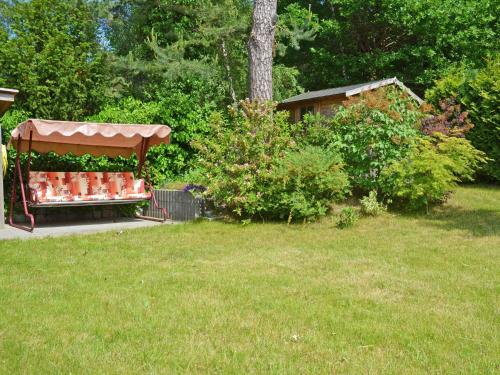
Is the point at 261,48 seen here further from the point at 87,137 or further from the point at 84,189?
the point at 84,189

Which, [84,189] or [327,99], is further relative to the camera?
[327,99]

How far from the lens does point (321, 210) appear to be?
896cm

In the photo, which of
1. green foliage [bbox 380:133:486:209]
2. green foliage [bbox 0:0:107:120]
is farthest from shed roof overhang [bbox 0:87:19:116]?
green foliage [bbox 0:0:107:120]

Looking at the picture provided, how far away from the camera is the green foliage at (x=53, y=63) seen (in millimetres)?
15664

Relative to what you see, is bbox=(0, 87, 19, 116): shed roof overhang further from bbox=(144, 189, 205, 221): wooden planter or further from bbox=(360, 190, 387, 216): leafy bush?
bbox=(360, 190, 387, 216): leafy bush

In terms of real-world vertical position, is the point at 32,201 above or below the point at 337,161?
below

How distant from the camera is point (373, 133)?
995 centimetres

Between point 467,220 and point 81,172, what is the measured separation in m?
Answer: 7.55

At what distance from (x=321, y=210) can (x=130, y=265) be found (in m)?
4.05

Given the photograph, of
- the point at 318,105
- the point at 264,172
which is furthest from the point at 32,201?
the point at 318,105

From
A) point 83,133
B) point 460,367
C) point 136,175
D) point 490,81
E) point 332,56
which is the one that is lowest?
point 460,367

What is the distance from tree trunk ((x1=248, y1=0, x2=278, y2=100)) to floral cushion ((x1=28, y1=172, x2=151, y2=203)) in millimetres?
3403

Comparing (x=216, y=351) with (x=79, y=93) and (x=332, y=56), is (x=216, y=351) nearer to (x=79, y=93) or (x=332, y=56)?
(x=79, y=93)

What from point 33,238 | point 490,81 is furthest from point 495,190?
point 33,238
